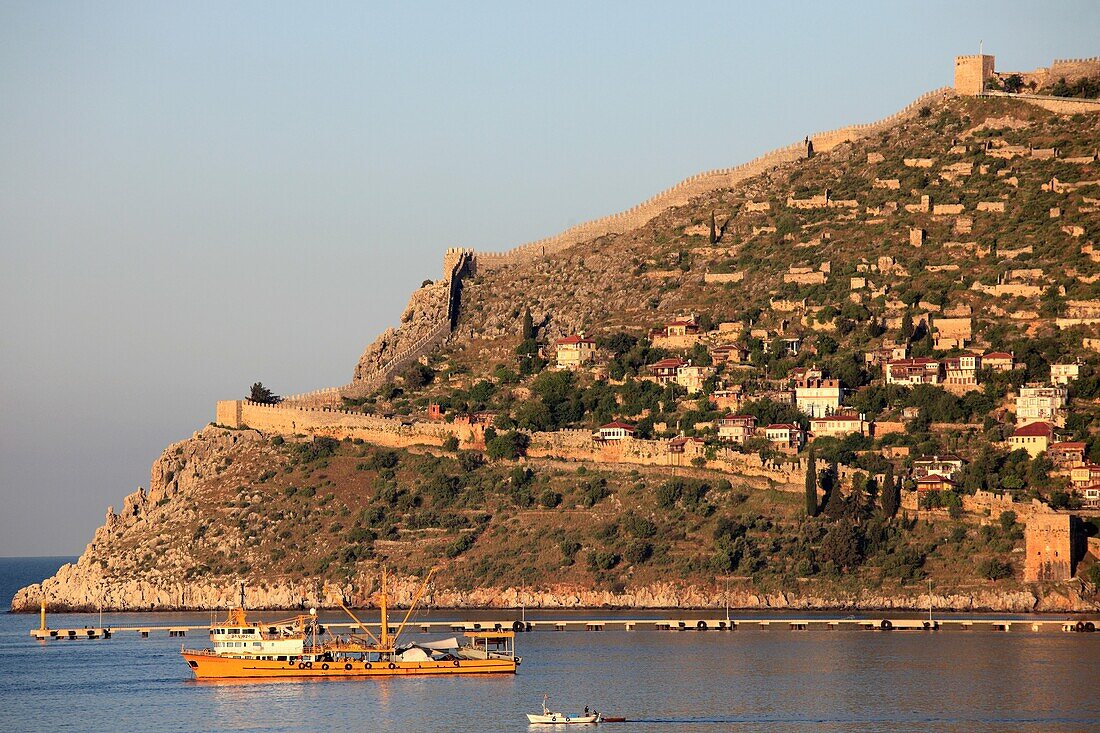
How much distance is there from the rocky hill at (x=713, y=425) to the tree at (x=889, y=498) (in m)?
0.39

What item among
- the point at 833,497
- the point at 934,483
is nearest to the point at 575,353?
the point at 833,497

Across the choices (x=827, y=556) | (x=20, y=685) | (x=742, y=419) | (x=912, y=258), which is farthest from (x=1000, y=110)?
(x=20, y=685)

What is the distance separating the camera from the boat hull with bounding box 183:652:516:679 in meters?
65.2

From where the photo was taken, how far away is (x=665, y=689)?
61.5 metres

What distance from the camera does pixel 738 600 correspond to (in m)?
83.3

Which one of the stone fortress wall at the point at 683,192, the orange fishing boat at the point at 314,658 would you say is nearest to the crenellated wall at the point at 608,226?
the stone fortress wall at the point at 683,192

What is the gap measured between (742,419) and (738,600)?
37.1 feet

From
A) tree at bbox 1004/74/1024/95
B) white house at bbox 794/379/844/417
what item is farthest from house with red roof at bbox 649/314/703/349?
tree at bbox 1004/74/1024/95

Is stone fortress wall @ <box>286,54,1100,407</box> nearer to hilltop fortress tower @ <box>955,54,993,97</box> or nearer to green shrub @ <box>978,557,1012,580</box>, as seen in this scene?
hilltop fortress tower @ <box>955,54,993,97</box>

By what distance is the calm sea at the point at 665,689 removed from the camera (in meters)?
55.8

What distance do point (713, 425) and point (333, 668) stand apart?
3217 cm

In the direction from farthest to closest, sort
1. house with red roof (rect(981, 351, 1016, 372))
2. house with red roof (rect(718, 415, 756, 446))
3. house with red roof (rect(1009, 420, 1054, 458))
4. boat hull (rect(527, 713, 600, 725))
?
house with red roof (rect(981, 351, 1016, 372)), house with red roof (rect(718, 415, 756, 446)), house with red roof (rect(1009, 420, 1054, 458)), boat hull (rect(527, 713, 600, 725))

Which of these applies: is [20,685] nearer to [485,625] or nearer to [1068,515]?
[485,625]

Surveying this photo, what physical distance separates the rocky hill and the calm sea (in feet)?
26.0
